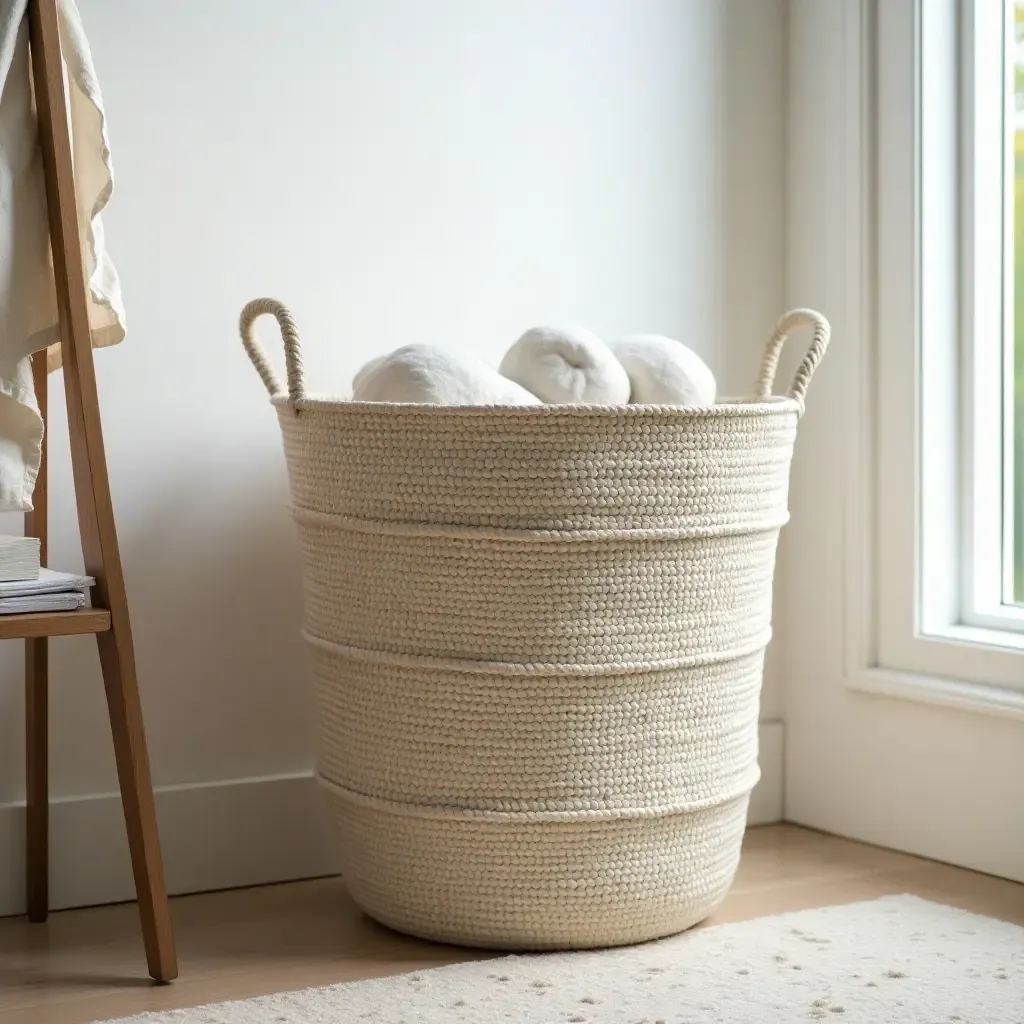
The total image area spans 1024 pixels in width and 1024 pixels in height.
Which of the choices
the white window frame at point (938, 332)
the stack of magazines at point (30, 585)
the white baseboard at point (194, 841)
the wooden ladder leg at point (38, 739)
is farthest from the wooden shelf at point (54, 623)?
the white window frame at point (938, 332)

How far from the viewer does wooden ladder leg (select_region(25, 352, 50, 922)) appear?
1450mm

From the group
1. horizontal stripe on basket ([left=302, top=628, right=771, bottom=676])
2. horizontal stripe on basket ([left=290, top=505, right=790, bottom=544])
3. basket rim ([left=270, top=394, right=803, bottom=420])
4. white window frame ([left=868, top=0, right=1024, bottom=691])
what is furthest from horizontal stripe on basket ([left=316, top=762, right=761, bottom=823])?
white window frame ([left=868, top=0, right=1024, bottom=691])

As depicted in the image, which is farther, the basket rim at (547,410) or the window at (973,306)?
the window at (973,306)

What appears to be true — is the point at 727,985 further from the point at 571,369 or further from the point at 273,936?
the point at 571,369

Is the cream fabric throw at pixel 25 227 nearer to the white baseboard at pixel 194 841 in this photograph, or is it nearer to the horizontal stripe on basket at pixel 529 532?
the horizontal stripe on basket at pixel 529 532

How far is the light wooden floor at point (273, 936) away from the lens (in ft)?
4.16

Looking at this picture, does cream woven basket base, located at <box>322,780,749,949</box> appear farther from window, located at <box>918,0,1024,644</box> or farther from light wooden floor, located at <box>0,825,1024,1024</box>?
window, located at <box>918,0,1024,644</box>

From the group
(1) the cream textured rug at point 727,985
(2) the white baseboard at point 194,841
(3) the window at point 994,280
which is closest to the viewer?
(1) the cream textured rug at point 727,985

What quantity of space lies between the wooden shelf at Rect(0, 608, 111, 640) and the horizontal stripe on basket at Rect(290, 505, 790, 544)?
9.6 inches

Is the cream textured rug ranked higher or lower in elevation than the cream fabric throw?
lower

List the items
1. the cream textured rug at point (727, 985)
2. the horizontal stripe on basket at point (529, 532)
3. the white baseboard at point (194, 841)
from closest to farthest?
the cream textured rug at point (727, 985)
the horizontal stripe on basket at point (529, 532)
the white baseboard at point (194, 841)

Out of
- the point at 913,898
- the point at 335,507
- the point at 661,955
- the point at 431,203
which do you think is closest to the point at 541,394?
the point at 335,507

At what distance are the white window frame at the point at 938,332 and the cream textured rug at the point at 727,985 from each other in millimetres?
436

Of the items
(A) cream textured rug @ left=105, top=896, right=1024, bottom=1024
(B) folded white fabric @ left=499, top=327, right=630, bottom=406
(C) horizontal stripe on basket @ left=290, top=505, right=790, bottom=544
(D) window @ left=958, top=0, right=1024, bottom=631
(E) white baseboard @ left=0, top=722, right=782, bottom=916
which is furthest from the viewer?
(D) window @ left=958, top=0, right=1024, bottom=631
